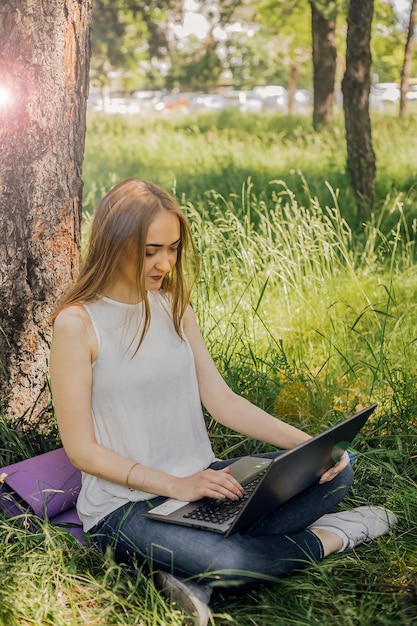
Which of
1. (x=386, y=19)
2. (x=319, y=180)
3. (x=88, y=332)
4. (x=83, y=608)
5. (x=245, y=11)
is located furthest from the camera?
(x=245, y=11)

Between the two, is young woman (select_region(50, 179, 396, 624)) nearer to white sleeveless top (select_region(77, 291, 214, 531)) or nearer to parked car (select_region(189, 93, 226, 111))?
white sleeveless top (select_region(77, 291, 214, 531))

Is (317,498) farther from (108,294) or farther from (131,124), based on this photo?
(131,124)

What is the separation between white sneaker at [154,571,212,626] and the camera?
7.69ft

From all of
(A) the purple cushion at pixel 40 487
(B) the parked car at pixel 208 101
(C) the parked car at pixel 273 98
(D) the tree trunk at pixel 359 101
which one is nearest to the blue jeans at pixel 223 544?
(A) the purple cushion at pixel 40 487

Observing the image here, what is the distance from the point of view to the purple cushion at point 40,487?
2863 millimetres

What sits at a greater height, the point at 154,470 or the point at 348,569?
the point at 154,470

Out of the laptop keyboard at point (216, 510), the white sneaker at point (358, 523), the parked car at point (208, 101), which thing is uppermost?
the laptop keyboard at point (216, 510)

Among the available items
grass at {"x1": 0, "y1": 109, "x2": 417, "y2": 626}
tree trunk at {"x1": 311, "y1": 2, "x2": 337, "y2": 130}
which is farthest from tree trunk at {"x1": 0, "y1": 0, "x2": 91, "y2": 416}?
tree trunk at {"x1": 311, "y1": 2, "x2": 337, "y2": 130}

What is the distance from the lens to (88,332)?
2.62 metres

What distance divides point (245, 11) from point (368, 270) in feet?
99.9

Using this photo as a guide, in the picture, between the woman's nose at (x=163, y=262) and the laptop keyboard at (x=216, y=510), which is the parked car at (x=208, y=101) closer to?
the woman's nose at (x=163, y=262)

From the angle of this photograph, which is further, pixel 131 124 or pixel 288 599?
pixel 131 124

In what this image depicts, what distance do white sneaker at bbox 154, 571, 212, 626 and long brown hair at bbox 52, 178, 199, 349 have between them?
2.46 ft

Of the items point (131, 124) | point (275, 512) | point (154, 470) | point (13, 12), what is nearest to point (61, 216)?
point (13, 12)
